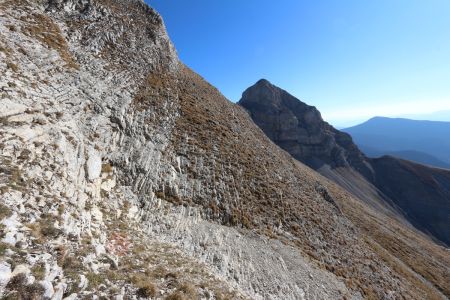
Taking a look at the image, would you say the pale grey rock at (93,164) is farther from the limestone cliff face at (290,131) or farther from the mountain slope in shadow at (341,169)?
the limestone cliff face at (290,131)

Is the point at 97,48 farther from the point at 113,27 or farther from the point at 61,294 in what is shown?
the point at 61,294

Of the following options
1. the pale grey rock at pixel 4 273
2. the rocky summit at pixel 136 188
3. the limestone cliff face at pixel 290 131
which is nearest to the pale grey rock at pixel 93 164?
the rocky summit at pixel 136 188

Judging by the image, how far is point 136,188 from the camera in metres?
23.4

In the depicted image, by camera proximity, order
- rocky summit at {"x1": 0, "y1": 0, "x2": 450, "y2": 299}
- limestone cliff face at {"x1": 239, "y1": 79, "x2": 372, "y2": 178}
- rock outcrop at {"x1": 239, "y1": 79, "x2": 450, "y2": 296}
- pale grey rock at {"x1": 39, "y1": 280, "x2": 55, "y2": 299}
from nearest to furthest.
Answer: pale grey rock at {"x1": 39, "y1": 280, "x2": 55, "y2": 299}
rocky summit at {"x1": 0, "y1": 0, "x2": 450, "y2": 299}
rock outcrop at {"x1": 239, "y1": 79, "x2": 450, "y2": 296}
limestone cliff face at {"x1": 239, "y1": 79, "x2": 372, "y2": 178}

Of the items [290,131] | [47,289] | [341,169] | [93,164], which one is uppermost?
[290,131]

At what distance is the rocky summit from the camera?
39.2ft

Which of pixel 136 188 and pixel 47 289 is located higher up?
pixel 136 188

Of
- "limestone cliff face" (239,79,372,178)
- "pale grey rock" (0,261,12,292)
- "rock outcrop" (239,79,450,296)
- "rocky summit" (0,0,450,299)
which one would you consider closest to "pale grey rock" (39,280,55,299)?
"rocky summit" (0,0,450,299)

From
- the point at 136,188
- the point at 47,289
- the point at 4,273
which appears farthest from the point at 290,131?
the point at 4,273

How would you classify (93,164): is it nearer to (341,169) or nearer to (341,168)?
(341,169)

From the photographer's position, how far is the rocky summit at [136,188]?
1194 centimetres

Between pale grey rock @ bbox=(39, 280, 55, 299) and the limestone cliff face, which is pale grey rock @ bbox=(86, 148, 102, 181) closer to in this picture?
pale grey rock @ bbox=(39, 280, 55, 299)

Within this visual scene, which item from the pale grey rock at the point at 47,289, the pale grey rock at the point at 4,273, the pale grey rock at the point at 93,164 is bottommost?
the pale grey rock at the point at 47,289

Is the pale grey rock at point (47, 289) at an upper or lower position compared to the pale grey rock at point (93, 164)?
lower
